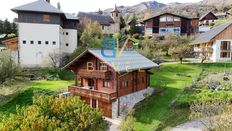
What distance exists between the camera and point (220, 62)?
3969 cm

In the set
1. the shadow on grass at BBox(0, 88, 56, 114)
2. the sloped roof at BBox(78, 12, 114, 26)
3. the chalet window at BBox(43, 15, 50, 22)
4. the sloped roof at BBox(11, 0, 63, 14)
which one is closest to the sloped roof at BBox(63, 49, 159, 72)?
the shadow on grass at BBox(0, 88, 56, 114)

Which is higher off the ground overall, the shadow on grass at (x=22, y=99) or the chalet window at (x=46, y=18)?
the chalet window at (x=46, y=18)

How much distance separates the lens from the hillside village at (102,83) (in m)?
13.9

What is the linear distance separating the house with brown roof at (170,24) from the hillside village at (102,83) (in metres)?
7.23

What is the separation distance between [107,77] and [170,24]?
4392 cm

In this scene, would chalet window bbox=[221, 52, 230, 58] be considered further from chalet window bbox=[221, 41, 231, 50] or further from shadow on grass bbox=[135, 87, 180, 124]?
shadow on grass bbox=[135, 87, 180, 124]

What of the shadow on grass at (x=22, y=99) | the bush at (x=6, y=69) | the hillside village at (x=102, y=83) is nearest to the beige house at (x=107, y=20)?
the hillside village at (x=102, y=83)

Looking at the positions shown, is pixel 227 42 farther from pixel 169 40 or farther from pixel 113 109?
pixel 113 109

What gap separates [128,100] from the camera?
82.1 ft

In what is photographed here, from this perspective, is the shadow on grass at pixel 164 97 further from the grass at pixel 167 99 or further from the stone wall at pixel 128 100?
the stone wall at pixel 128 100

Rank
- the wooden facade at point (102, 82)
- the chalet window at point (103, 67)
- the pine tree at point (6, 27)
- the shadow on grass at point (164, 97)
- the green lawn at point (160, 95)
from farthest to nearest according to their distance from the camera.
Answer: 1. the pine tree at point (6, 27)
2. the chalet window at point (103, 67)
3. the wooden facade at point (102, 82)
4. the shadow on grass at point (164, 97)
5. the green lawn at point (160, 95)

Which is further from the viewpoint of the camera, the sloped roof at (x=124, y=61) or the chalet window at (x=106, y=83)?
the chalet window at (x=106, y=83)

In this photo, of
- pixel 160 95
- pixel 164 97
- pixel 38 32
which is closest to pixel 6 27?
pixel 38 32

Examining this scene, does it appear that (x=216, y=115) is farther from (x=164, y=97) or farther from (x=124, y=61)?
(x=124, y=61)
